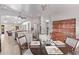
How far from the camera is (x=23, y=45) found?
187cm

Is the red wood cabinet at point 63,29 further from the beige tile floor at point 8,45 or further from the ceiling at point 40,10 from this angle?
the beige tile floor at point 8,45

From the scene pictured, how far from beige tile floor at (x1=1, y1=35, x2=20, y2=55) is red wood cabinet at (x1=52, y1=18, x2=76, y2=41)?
66 cm

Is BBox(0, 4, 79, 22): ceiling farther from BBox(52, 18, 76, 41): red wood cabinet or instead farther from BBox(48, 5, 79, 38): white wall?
BBox(52, 18, 76, 41): red wood cabinet

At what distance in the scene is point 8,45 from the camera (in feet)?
6.05

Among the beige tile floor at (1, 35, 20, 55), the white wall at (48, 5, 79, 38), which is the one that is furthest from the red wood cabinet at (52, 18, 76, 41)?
the beige tile floor at (1, 35, 20, 55)

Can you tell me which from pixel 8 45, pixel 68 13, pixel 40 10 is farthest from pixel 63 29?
pixel 8 45

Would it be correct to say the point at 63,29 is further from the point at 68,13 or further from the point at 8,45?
the point at 8,45

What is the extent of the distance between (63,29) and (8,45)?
948 millimetres

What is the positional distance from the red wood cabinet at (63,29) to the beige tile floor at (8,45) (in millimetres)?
657

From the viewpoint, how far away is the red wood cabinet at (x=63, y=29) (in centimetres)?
181
